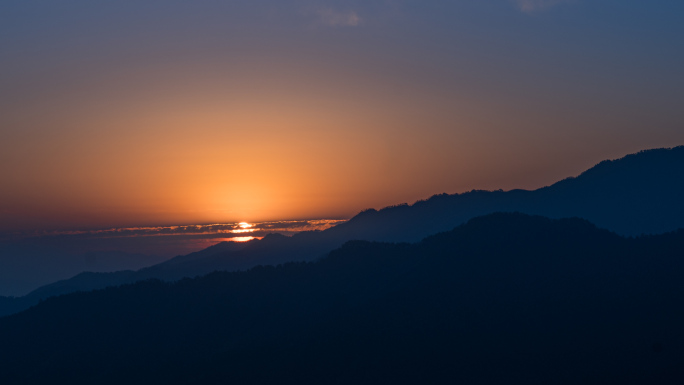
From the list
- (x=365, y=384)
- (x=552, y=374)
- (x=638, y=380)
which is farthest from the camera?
(x=365, y=384)

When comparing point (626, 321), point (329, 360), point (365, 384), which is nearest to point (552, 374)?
point (626, 321)

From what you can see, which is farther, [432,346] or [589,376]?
[432,346]

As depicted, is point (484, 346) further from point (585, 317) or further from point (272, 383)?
point (272, 383)

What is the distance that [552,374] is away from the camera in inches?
6826

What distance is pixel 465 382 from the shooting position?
178125 mm

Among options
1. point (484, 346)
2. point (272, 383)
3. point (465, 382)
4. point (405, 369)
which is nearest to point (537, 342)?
point (484, 346)

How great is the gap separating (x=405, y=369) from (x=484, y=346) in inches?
990

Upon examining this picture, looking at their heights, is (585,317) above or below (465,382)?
above

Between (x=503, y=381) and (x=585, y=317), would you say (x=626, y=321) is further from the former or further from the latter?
(x=503, y=381)

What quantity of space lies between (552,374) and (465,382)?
78.1ft

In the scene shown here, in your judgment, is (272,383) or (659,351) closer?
(659,351)

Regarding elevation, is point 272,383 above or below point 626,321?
below

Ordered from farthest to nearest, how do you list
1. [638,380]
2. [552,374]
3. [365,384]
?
[365,384]
[552,374]
[638,380]

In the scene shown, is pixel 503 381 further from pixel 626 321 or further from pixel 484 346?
pixel 626 321
